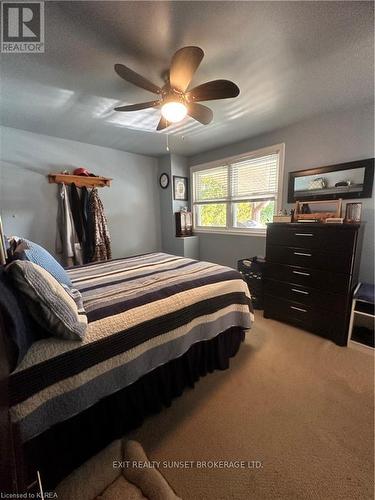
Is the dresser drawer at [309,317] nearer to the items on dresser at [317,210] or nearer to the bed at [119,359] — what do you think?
the bed at [119,359]

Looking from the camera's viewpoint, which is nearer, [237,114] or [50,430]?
[50,430]

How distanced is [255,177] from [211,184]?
877mm

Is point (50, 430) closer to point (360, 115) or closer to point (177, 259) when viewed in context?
point (177, 259)

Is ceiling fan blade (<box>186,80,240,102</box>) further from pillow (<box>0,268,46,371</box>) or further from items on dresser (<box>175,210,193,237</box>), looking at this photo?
items on dresser (<box>175,210,193,237</box>)

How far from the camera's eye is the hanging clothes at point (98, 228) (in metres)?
3.13

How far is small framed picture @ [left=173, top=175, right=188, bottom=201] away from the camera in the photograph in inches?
155

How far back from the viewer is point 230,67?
1596mm

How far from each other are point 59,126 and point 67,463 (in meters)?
3.19

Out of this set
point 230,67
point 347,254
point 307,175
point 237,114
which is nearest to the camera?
point 230,67

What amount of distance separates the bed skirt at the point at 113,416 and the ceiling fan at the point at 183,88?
5.98 feet

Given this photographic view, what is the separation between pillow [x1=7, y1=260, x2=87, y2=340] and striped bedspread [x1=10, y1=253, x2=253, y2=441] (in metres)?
0.07

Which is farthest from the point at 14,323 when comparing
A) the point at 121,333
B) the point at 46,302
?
the point at 121,333

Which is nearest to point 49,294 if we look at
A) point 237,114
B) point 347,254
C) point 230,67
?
point 230,67

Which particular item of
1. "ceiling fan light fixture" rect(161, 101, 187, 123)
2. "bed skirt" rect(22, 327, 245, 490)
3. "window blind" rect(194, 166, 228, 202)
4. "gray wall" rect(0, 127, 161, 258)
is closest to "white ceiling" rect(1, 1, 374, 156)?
"ceiling fan light fixture" rect(161, 101, 187, 123)
